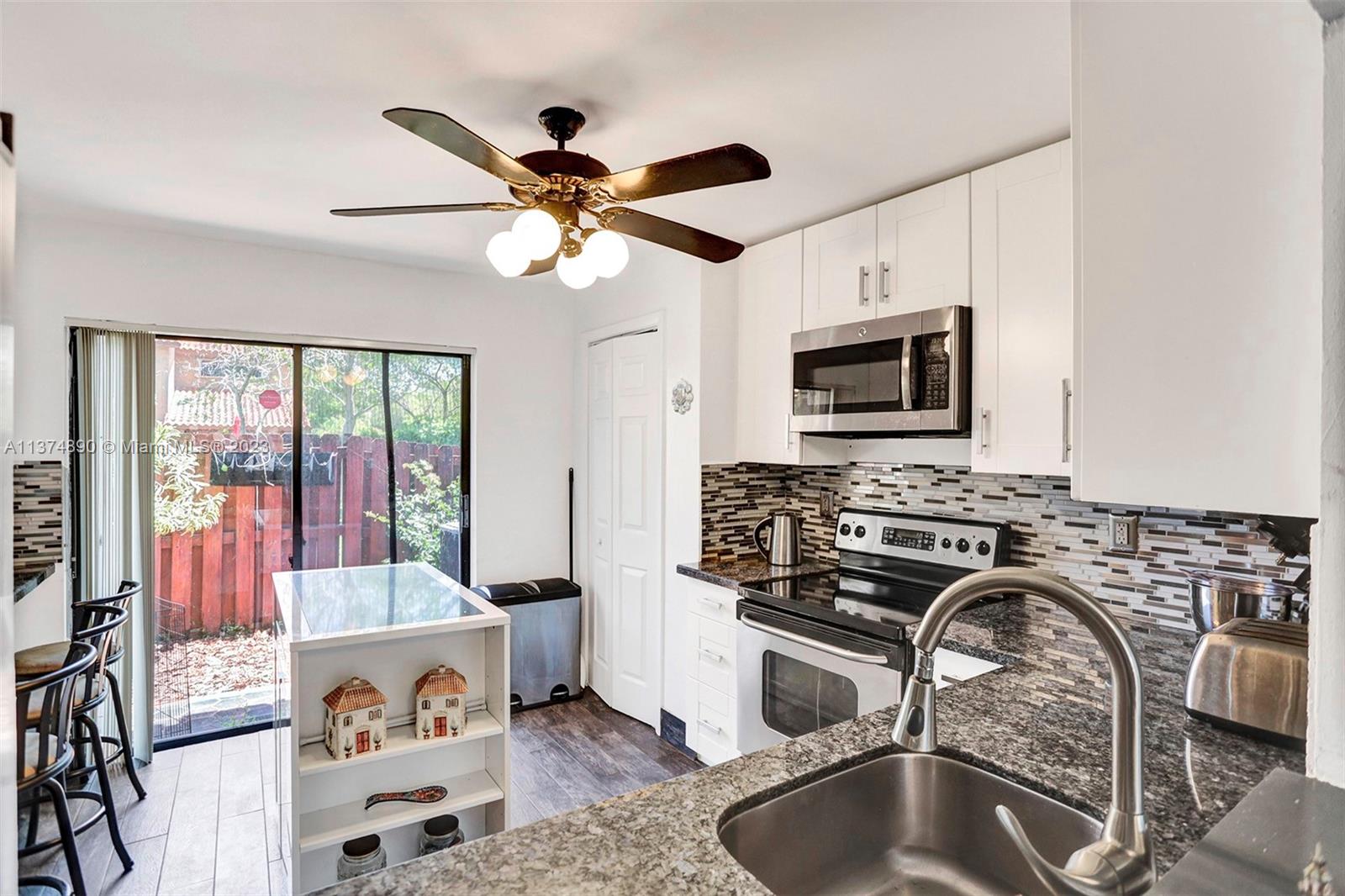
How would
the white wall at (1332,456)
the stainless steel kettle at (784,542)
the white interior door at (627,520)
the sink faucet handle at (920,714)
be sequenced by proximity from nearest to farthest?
the white wall at (1332,456) → the sink faucet handle at (920,714) → the stainless steel kettle at (784,542) → the white interior door at (627,520)

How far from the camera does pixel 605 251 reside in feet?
5.98

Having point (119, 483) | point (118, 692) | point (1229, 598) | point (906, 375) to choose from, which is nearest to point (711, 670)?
point (906, 375)

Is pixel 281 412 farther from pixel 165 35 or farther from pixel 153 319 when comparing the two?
pixel 165 35

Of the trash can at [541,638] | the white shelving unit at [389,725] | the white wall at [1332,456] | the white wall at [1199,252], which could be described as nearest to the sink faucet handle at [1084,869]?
the white wall at [1332,456]

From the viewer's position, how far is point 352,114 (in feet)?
6.38

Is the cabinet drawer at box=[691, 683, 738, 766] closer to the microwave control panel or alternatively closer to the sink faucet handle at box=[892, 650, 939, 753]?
the microwave control panel

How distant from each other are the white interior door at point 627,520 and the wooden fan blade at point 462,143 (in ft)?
6.01

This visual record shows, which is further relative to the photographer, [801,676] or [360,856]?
[801,676]

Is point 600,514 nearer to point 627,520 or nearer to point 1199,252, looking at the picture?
point 627,520

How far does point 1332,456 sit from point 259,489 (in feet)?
12.8

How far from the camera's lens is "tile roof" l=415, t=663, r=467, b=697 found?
6.72 ft

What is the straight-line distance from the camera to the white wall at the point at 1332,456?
0.49m

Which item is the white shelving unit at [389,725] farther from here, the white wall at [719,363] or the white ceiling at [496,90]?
the white ceiling at [496,90]

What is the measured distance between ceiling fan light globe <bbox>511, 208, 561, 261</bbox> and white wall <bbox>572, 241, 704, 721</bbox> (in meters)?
1.56
